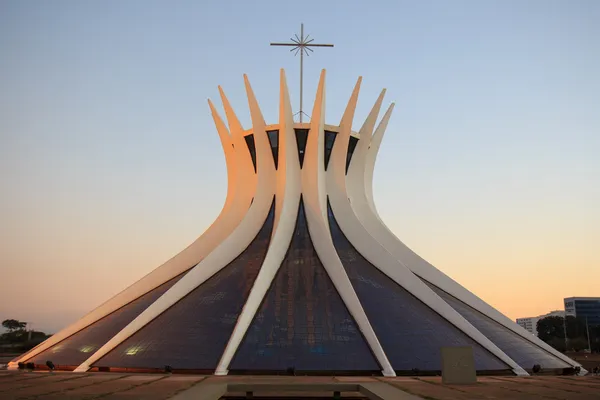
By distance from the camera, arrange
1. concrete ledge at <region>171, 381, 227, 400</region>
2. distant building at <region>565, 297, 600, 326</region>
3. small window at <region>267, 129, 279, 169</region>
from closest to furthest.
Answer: concrete ledge at <region>171, 381, 227, 400</region>
small window at <region>267, 129, 279, 169</region>
distant building at <region>565, 297, 600, 326</region>

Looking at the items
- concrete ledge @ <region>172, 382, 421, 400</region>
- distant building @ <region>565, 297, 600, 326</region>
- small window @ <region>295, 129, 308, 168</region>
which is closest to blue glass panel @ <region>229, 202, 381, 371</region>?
small window @ <region>295, 129, 308, 168</region>

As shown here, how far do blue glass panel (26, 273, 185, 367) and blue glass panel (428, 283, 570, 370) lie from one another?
13870 mm

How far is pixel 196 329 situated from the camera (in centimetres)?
2095

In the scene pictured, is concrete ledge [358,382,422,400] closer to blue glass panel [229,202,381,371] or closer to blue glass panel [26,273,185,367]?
blue glass panel [229,202,381,371]

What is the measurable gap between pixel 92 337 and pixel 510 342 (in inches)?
688

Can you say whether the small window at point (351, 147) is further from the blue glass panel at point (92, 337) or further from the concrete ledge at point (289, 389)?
the concrete ledge at point (289, 389)

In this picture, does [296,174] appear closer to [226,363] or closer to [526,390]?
[226,363]

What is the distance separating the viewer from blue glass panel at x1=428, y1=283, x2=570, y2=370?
21453 mm

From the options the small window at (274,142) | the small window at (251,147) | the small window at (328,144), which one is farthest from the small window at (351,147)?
the small window at (251,147)

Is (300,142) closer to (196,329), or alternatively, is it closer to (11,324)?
(196,329)

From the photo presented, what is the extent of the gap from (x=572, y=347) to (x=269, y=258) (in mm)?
57564

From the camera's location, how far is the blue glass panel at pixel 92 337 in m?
21.3

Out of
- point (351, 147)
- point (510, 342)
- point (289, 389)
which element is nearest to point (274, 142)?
point (351, 147)

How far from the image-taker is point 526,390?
36.0 ft
